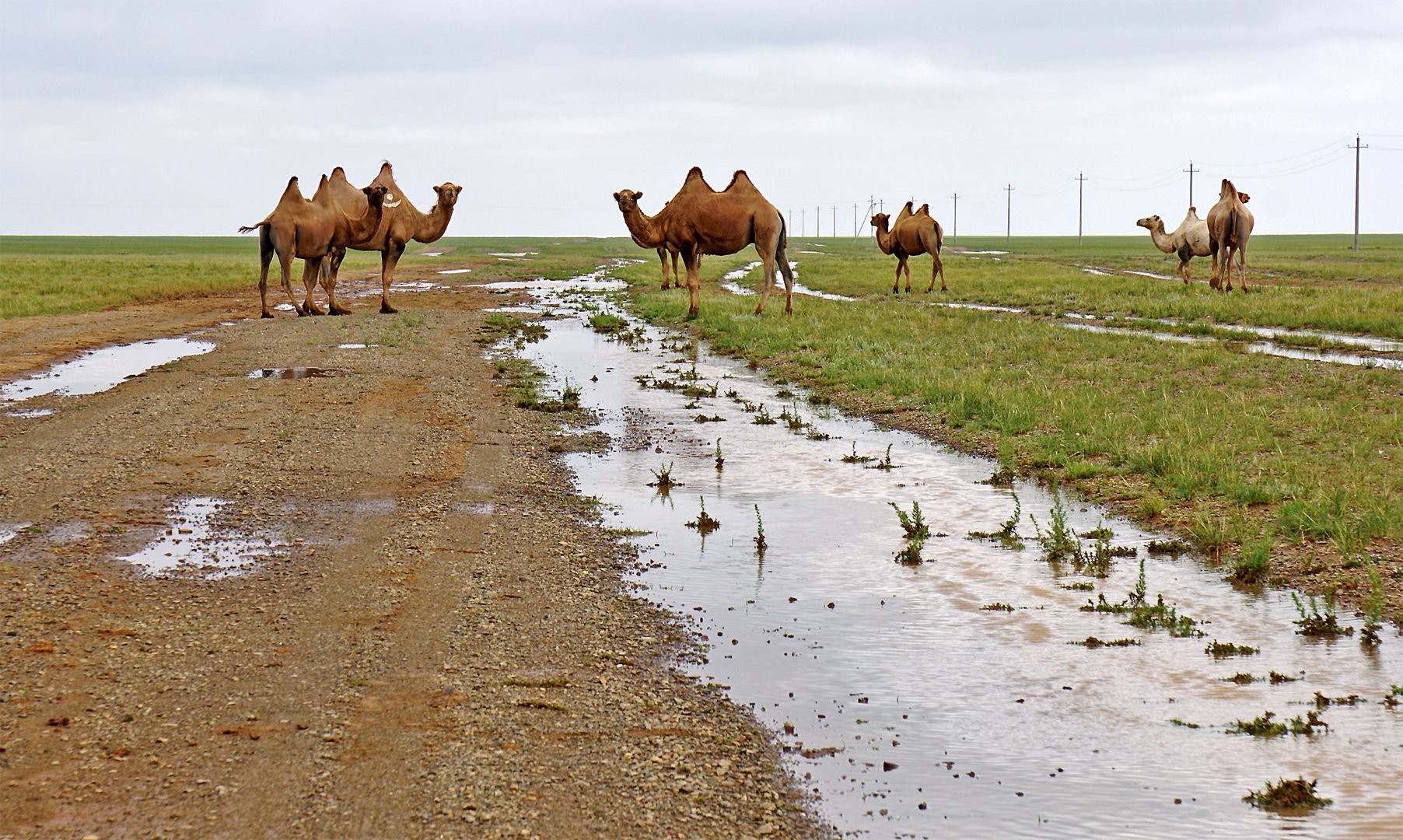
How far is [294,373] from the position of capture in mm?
16828

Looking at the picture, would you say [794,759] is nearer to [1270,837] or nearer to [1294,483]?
[1270,837]

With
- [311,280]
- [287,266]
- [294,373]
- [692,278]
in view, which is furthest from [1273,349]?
[311,280]

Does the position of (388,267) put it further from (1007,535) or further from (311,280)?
(1007,535)

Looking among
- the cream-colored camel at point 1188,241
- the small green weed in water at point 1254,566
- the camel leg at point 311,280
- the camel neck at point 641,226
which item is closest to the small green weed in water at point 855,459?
the small green weed in water at point 1254,566

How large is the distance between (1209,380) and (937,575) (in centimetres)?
903

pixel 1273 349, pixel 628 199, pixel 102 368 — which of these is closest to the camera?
pixel 102 368

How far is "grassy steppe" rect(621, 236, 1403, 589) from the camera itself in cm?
897

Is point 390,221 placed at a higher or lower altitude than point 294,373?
higher

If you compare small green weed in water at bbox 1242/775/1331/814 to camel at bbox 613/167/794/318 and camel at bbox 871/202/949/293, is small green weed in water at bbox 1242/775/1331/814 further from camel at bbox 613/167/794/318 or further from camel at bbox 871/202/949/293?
camel at bbox 871/202/949/293

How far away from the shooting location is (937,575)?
7.53 meters

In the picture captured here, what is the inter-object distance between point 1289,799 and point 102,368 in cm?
1703

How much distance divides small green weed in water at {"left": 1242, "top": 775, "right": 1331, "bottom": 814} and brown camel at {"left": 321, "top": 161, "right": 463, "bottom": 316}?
79.7 feet

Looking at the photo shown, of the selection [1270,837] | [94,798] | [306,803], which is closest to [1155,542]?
[1270,837]

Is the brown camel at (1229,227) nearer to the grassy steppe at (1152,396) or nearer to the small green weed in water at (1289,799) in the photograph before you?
the grassy steppe at (1152,396)
